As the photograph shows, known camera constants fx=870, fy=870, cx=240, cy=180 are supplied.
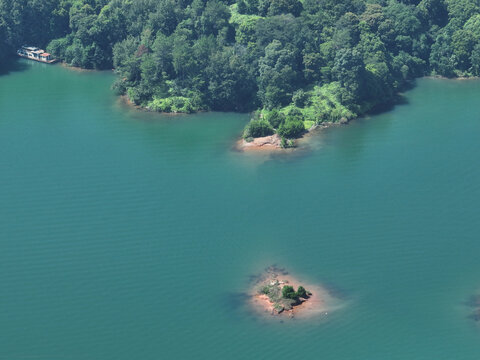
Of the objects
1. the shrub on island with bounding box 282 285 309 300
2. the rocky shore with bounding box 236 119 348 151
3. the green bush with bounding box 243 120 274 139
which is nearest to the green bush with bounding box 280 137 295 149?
the rocky shore with bounding box 236 119 348 151

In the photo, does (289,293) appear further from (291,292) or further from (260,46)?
(260,46)

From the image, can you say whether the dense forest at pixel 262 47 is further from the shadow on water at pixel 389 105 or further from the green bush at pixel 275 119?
the shadow on water at pixel 389 105

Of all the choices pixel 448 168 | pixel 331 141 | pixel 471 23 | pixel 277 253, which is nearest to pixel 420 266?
pixel 277 253

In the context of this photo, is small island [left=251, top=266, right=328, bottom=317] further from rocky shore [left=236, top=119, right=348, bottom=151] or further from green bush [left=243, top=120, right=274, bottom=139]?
green bush [left=243, top=120, right=274, bottom=139]

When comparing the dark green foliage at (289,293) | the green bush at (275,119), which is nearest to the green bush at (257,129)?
the green bush at (275,119)

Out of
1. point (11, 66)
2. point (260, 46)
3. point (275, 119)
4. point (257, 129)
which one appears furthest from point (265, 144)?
point (11, 66)

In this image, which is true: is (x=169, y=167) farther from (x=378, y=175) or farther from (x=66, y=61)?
(x=66, y=61)
